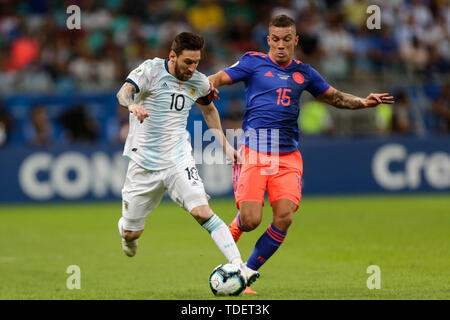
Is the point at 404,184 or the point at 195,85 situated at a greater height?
the point at 195,85

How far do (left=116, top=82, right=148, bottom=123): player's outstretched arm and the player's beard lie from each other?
49cm

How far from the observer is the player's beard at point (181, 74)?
26.0ft

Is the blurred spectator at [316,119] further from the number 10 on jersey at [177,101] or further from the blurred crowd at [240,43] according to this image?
the number 10 on jersey at [177,101]

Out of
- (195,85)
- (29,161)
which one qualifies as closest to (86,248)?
(195,85)

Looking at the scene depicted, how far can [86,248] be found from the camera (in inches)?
468

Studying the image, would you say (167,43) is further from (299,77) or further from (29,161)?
(299,77)

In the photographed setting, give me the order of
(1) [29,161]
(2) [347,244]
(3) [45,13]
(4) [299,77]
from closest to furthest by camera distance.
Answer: (4) [299,77] → (2) [347,244] → (1) [29,161] → (3) [45,13]

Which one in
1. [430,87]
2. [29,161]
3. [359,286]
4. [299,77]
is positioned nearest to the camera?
[359,286]

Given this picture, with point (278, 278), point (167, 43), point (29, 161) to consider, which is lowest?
point (278, 278)

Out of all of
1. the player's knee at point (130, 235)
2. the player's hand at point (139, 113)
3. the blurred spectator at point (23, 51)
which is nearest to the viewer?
the player's hand at point (139, 113)

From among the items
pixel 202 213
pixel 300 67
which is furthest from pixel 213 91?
pixel 202 213

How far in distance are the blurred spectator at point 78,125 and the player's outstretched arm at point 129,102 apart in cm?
1088

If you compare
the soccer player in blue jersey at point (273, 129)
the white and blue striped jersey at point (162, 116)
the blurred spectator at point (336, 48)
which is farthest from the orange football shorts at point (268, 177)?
the blurred spectator at point (336, 48)

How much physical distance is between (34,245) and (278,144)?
558 cm
